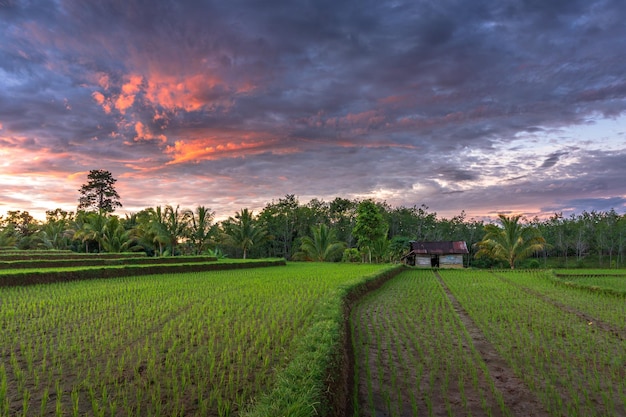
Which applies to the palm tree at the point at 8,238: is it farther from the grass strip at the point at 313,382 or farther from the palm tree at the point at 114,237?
the grass strip at the point at 313,382

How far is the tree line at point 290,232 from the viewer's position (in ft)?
85.8

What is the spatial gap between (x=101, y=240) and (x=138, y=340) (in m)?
22.4

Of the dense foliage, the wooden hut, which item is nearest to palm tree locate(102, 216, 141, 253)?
the dense foliage

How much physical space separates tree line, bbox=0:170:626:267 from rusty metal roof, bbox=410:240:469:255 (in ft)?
5.71

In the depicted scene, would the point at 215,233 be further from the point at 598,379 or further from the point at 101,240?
the point at 598,379

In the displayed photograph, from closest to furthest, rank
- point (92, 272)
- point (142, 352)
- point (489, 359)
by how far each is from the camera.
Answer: point (142, 352), point (489, 359), point (92, 272)

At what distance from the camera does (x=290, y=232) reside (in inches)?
1559

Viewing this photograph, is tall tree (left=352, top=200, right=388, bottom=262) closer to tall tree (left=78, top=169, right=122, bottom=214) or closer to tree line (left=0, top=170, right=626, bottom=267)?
tree line (left=0, top=170, right=626, bottom=267)

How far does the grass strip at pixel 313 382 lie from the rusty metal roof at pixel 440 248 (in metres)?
25.8

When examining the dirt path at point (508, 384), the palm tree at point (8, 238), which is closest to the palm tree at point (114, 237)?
the palm tree at point (8, 238)

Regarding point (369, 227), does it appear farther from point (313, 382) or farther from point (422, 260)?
point (313, 382)

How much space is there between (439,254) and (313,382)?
28.2 meters

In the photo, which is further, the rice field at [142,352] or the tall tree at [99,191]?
the tall tree at [99,191]

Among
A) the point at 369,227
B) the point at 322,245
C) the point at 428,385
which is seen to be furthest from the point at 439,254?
the point at 428,385
